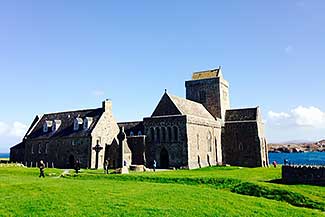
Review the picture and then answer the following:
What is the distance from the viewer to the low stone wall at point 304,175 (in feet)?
91.8

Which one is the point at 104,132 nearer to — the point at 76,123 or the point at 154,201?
the point at 76,123

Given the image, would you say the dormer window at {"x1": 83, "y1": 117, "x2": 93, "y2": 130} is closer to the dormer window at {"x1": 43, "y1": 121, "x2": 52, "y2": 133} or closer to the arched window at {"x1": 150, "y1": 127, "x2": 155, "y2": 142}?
the dormer window at {"x1": 43, "y1": 121, "x2": 52, "y2": 133}

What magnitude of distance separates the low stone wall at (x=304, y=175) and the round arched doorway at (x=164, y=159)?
2315cm

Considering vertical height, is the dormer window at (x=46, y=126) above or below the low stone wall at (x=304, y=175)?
above

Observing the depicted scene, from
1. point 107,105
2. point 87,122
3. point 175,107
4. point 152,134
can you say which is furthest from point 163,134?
point 87,122

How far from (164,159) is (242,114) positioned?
20.7 metres

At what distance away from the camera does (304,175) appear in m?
29.2

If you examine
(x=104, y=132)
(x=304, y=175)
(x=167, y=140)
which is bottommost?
(x=304, y=175)

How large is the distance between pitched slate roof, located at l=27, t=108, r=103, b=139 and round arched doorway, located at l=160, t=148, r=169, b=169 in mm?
12595

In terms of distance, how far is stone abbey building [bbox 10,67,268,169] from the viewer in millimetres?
50281

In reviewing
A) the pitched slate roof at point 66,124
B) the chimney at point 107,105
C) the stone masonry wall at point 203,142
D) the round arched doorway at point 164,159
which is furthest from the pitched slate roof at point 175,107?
the pitched slate roof at point 66,124

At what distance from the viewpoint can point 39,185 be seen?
Answer: 2492 cm

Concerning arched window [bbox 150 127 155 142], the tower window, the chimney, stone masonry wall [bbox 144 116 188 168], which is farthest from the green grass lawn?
the tower window

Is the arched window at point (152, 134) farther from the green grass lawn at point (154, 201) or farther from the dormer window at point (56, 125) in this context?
the green grass lawn at point (154, 201)
